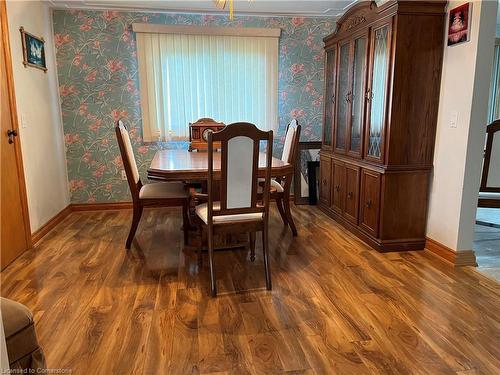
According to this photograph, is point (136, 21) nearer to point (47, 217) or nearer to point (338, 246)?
point (47, 217)

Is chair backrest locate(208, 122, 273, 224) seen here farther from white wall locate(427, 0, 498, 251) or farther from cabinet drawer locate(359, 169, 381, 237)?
white wall locate(427, 0, 498, 251)

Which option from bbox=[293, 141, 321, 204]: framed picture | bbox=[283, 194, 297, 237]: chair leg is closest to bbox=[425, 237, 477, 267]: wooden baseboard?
bbox=[283, 194, 297, 237]: chair leg

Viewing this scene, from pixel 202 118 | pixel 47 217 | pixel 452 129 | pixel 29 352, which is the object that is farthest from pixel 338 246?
pixel 47 217

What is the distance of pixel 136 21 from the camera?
13.6 ft

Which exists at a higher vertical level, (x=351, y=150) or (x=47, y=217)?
(x=351, y=150)

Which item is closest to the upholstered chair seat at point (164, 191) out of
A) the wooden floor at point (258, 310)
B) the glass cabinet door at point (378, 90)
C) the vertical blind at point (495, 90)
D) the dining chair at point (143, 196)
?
the dining chair at point (143, 196)

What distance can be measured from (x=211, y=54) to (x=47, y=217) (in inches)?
98.1

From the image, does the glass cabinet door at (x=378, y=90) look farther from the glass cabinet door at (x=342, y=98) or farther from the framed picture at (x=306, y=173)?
the framed picture at (x=306, y=173)

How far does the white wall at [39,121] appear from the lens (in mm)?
3156

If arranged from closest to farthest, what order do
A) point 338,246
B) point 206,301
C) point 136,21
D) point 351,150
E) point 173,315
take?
point 173,315, point 206,301, point 338,246, point 351,150, point 136,21

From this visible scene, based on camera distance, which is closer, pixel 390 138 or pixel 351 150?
pixel 390 138

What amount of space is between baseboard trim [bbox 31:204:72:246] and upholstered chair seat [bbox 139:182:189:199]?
105 centimetres

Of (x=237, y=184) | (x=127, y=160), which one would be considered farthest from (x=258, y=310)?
(x=127, y=160)

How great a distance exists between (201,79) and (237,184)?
244 centimetres
